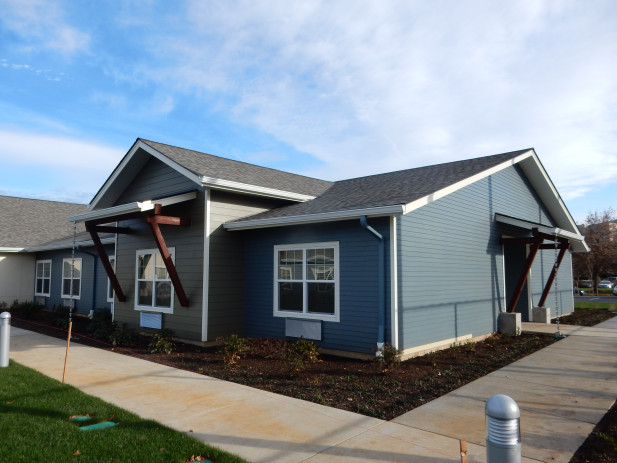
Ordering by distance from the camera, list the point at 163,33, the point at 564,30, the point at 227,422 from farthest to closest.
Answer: the point at 163,33
the point at 564,30
the point at 227,422

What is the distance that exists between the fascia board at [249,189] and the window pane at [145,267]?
3.43 m

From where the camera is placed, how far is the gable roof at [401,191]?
857cm

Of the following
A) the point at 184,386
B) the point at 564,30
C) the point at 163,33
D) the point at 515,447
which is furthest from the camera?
the point at 163,33

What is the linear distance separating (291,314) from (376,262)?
8.15 feet

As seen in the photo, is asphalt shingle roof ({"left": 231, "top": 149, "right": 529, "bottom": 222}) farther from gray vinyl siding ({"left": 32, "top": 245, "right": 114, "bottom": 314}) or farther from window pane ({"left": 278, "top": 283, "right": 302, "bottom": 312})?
gray vinyl siding ({"left": 32, "top": 245, "right": 114, "bottom": 314})

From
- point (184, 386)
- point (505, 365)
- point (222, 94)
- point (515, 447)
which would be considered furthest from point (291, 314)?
point (515, 447)

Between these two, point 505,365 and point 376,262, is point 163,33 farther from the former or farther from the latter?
point 505,365

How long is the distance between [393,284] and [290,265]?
2687 millimetres

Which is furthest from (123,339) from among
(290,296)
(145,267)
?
(290,296)

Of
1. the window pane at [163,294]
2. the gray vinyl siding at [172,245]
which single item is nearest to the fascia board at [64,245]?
the gray vinyl siding at [172,245]

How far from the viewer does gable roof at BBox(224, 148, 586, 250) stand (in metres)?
8.57

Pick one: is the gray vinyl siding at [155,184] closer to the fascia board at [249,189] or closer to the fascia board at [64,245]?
the fascia board at [249,189]

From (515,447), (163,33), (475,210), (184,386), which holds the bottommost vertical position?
(184,386)

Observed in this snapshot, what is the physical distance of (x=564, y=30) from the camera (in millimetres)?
8172
